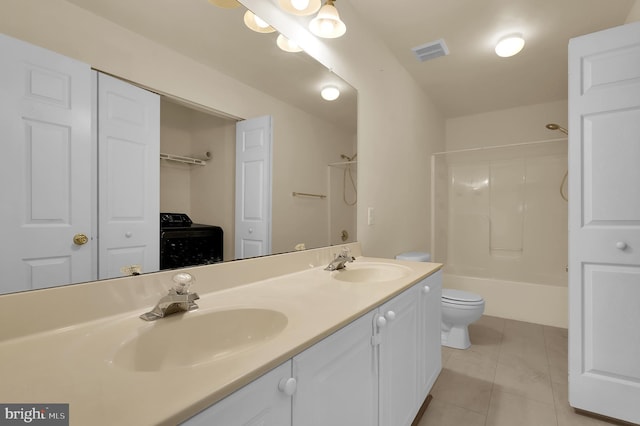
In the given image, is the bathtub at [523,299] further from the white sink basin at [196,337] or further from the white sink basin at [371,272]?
the white sink basin at [196,337]

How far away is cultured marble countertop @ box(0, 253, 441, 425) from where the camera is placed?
0.44 m

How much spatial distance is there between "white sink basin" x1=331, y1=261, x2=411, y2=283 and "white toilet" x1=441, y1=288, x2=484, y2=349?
96 centimetres

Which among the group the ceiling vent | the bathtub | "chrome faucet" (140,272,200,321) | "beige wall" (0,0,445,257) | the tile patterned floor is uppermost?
the ceiling vent

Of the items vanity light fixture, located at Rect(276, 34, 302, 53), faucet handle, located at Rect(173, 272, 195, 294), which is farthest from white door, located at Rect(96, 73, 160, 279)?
vanity light fixture, located at Rect(276, 34, 302, 53)

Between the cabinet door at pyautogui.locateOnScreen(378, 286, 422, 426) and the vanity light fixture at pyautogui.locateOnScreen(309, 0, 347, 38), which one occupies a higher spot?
the vanity light fixture at pyautogui.locateOnScreen(309, 0, 347, 38)

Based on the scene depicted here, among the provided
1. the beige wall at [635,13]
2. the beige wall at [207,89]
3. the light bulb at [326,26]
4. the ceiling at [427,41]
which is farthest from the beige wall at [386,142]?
the beige wall at [635,13]

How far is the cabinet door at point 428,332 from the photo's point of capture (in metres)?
1.44

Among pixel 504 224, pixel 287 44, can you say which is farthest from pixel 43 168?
pixel 504 224

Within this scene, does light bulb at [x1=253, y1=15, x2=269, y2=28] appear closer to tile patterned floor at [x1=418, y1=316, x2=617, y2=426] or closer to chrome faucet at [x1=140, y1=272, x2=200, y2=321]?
chrome faucet at [x1=140, y1=272, x2=200, y2=321]

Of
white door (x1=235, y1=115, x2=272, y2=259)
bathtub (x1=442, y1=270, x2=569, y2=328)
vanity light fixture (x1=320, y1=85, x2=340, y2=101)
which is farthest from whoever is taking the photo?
bathtub (x1=442, y1=270, x2=569, y2=328)

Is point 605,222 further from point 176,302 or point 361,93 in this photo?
point 176,302

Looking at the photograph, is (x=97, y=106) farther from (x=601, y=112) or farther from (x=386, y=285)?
(x=601, y=112)

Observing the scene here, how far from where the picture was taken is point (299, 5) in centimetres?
133

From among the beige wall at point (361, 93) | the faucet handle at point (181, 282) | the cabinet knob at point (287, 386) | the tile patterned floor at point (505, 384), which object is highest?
the beige wall at point (361, 93)
